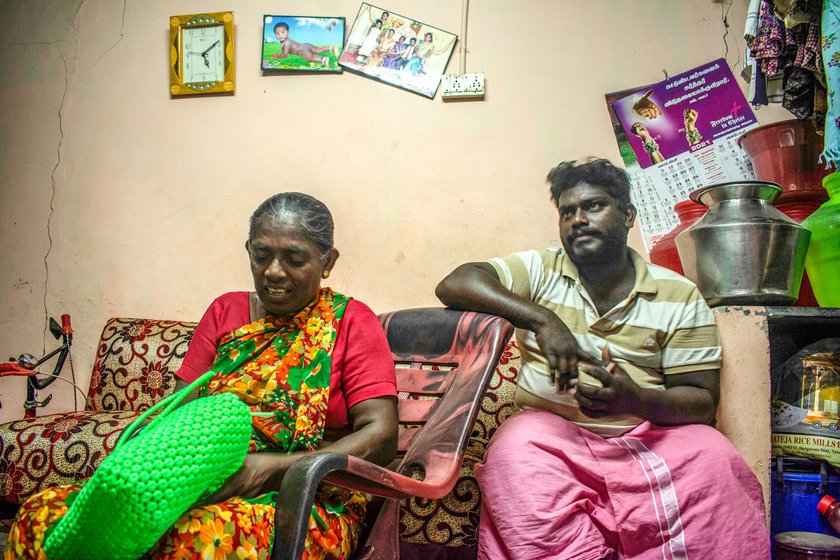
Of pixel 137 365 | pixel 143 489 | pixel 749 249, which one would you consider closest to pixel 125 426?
pixel 137 365

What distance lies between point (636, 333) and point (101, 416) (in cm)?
188

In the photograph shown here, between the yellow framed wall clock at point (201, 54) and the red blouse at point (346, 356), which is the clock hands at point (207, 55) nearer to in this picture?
the yellow framed wall clock at point (201, 54)

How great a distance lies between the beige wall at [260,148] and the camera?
2.49m

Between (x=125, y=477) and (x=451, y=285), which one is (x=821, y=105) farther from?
(x=125, y=477)

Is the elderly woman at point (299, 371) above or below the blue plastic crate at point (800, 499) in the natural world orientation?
above

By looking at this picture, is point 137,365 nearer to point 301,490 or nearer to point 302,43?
point 302,43

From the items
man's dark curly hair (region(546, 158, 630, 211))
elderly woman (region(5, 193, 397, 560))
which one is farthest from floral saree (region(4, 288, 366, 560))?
man's dark curly hair (region(546, 158, 630, 211))

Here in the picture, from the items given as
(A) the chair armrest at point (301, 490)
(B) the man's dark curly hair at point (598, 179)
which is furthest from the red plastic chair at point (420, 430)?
(B) the man's dark curly hair at point (598, 179)

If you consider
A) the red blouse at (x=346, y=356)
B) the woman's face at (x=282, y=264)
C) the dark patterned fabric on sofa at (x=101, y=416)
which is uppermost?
the woman's face at (x=282, y=264)

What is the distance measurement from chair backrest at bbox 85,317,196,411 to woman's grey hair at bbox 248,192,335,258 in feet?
3.75

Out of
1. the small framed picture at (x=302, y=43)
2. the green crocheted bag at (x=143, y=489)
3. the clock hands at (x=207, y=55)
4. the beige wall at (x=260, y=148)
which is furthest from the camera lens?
the clock hands at (x=207, y=55)

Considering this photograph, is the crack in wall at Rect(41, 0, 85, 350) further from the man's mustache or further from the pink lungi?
the man's mustache

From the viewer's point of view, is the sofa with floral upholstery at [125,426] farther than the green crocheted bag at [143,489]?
Yes

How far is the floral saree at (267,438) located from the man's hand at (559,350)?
526mm
